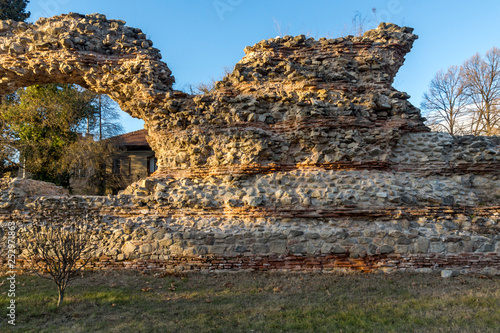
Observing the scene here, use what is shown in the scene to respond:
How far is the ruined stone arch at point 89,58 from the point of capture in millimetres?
8180

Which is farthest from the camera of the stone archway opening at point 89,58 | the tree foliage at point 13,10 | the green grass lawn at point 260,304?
the tree foliage at point 13,10

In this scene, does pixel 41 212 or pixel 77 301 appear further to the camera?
pixel 41 212

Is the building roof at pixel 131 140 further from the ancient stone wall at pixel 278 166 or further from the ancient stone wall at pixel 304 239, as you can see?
the ancient stone wall at pixel 304 239

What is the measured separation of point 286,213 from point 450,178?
4051mm

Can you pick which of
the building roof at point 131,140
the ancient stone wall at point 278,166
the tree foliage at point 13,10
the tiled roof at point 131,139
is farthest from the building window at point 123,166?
the ancient stone wall at point 278,166

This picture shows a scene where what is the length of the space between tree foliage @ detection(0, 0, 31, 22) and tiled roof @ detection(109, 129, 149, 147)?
947cm

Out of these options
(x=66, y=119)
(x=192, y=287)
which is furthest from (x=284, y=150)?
(x=66, y=119)

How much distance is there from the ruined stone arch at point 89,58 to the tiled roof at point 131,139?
13494mm

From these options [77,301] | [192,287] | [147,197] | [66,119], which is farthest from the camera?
[66,119]

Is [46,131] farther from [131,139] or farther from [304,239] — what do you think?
[304,239]

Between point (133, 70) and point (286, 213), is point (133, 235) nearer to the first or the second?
point (286, 213)

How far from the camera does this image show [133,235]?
6.76 metres

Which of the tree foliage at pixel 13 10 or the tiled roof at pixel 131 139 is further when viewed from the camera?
the tiled roof at pixel 131 139

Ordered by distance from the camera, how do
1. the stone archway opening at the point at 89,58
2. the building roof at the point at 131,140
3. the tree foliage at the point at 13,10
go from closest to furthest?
the stone archway opening at the point at 89,58 → the tree foliage at the point at 13,10 → the building roof at the point at 131,140
